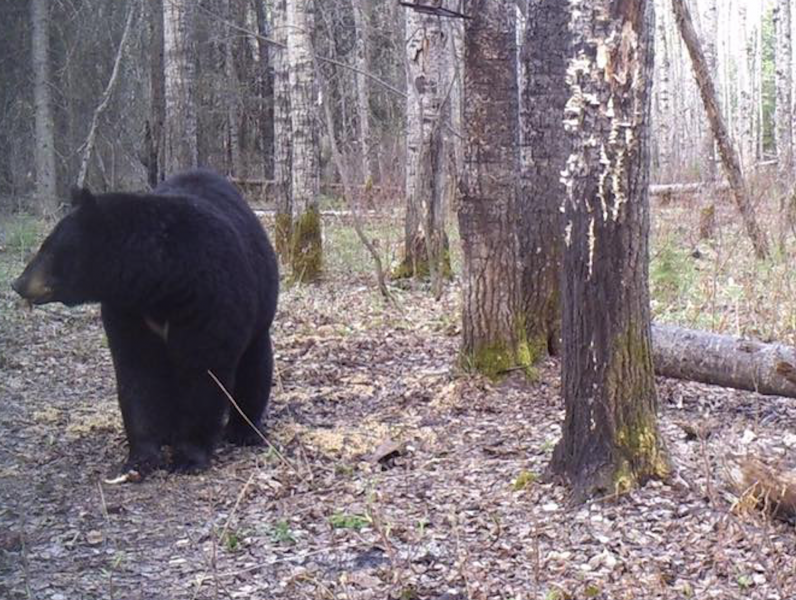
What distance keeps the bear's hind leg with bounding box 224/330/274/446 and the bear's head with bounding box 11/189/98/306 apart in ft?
3.49

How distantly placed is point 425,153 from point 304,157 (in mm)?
1380

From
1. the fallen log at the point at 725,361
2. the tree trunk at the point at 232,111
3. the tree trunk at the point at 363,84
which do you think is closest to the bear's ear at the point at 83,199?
the fallen log at the point at 725,361

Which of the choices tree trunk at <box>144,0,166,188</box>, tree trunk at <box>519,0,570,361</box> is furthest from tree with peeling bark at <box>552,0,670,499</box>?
tree trunk at <box>144,0,166,188</box>

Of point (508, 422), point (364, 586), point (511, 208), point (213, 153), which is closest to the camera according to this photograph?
point (364, 586)

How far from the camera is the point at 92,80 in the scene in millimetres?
16547

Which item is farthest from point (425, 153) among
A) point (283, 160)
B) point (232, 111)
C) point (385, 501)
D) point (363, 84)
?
point (232, 111)

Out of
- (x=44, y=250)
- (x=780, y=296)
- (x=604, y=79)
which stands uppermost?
(x=604, y=79)

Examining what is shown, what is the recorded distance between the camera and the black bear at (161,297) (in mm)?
5574

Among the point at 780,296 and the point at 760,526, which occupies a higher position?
the point at 780,296

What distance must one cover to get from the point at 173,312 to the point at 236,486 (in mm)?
975

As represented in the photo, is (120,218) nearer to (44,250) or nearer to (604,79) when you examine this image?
(44,250)

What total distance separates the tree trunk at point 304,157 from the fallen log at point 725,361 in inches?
231

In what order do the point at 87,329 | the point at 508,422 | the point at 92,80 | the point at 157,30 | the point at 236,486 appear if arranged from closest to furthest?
the point at 236,486
the point at 508,422
the point at 87,329
the point at 92,80
the point at 157,30

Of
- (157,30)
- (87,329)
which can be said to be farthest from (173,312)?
(157,30)
